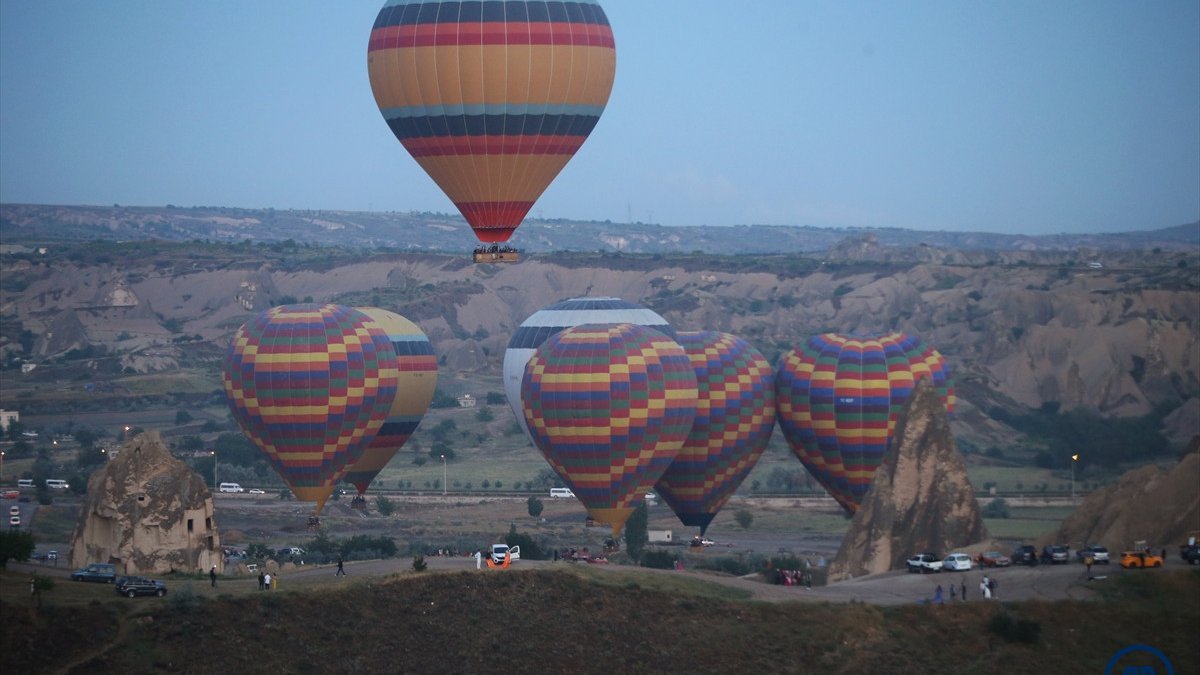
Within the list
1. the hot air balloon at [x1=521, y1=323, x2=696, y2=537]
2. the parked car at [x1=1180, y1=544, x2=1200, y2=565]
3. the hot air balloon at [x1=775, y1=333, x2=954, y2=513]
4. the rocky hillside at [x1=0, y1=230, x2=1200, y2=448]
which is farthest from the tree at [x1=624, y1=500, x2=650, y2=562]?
the rocky hillside at [x1=0, y1=230, x2=1200, y2=448]

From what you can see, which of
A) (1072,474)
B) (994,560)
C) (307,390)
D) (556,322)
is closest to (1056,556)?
(994,560)

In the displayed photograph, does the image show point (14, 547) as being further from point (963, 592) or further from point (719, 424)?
point (719, 424)

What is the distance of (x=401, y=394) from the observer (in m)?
58.6

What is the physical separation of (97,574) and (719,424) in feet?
61.5

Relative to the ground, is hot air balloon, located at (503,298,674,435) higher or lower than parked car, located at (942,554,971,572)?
higher

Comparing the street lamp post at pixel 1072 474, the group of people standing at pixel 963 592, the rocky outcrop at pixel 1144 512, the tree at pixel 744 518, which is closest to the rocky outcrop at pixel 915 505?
the rocky outcrop at pixel 1144 512

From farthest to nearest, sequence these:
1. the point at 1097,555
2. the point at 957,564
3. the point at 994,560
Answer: the point at 994,560, the point at 957,564, the point at 1097,555

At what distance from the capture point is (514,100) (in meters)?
49.3

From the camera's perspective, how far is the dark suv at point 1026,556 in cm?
4072

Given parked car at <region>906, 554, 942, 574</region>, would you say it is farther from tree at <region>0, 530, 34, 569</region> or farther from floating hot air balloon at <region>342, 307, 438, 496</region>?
floating hot air balloon at <region>342, 307, 438, 496</region>

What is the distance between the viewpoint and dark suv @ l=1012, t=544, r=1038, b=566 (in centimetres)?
4072

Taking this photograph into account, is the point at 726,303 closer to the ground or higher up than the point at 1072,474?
higher up

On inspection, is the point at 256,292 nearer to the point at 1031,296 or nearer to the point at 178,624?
the point at 1031,296

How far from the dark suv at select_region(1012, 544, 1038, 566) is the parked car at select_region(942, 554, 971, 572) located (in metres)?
0.90
